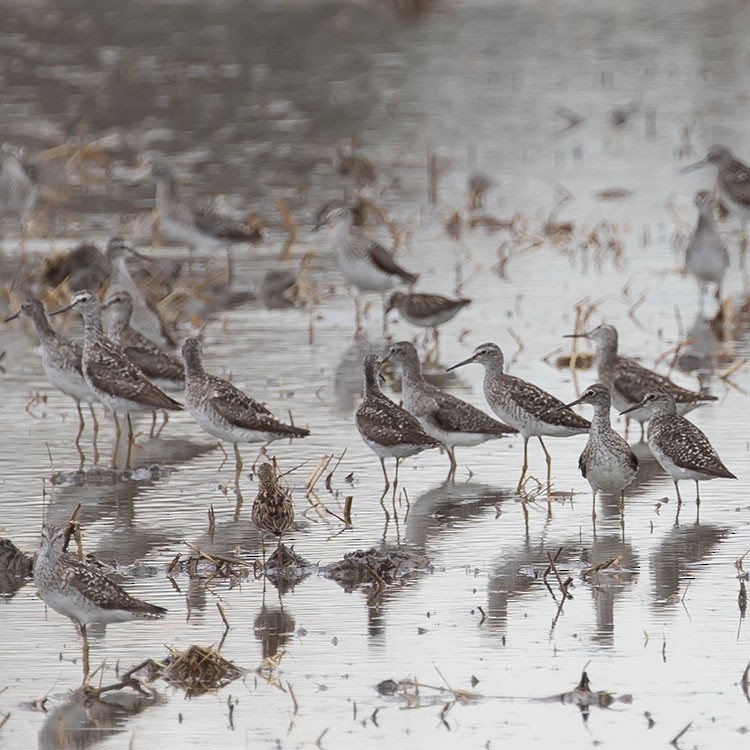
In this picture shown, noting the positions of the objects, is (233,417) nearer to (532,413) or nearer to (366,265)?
(532,413)

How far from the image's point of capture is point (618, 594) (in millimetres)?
9000

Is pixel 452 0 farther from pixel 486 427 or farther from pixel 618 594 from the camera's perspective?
pixel 618 594

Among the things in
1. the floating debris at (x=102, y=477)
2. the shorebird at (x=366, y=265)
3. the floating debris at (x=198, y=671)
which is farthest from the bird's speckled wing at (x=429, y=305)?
the floating debris at (x=198, y=671)

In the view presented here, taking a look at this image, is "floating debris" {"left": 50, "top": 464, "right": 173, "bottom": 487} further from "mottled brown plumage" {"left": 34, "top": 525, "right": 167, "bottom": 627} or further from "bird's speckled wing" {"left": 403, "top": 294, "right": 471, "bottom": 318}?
"bird's speckled wing" {"left": 403, "top": 294, "right": 471, "bottom": 318}

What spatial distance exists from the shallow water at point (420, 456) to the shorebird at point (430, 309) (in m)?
0.31

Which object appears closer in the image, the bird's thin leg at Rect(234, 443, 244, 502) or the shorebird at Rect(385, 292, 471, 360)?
the bird's thin leg at Rect(234, 443, 244, 502)

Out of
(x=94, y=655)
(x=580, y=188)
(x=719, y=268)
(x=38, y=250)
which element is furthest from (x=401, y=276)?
(x=94, y=655)

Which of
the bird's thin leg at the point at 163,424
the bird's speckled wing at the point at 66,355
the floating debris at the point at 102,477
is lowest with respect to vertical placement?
the bird's thin leg at the point at 163,424

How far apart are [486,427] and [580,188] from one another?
11.4 m

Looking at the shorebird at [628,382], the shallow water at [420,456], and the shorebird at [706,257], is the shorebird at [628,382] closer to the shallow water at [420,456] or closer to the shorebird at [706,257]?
the shallow water at [420,456]

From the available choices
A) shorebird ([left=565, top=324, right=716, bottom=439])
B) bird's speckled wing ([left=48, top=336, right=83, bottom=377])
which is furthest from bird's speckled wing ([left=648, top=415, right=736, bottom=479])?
bird's speckled wing ([left=48, top=336, right=83, bottom=377])

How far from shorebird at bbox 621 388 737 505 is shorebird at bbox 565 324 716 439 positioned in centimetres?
94

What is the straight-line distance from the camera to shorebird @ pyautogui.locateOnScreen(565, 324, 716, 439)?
12477 mm

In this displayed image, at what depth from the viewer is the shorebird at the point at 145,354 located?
13.3 metres
